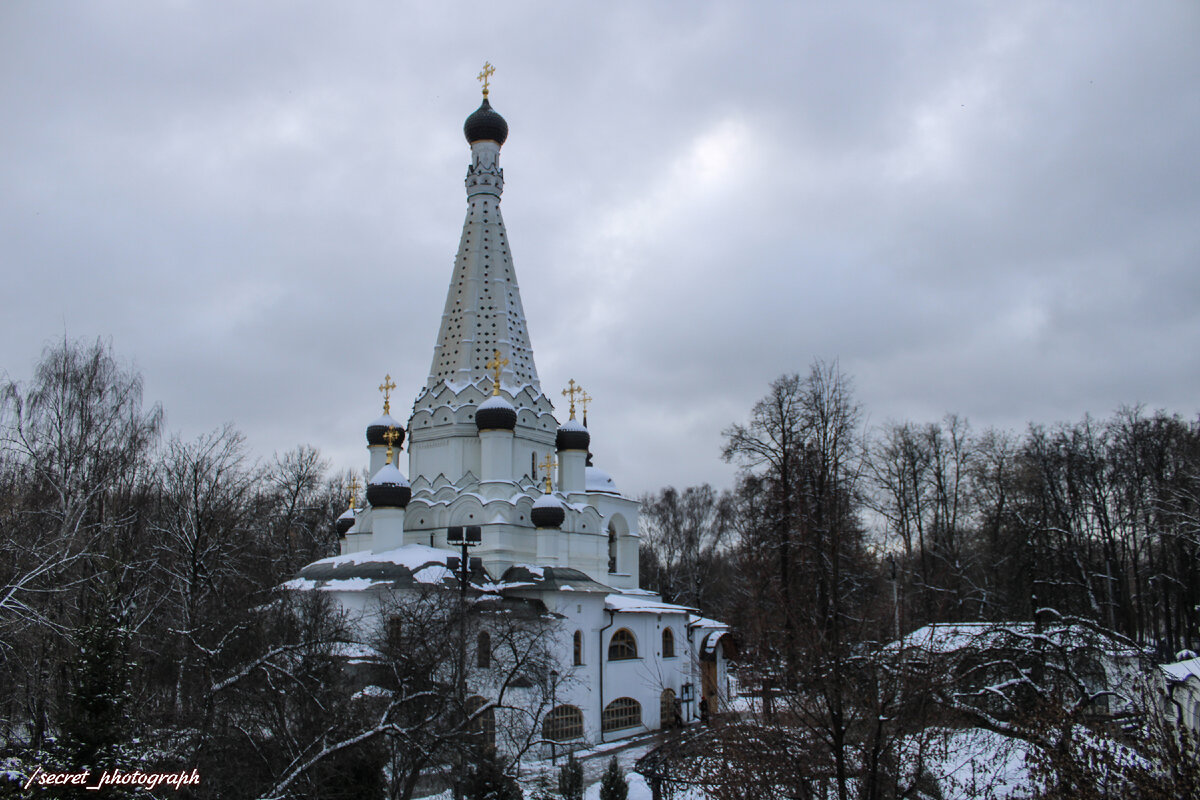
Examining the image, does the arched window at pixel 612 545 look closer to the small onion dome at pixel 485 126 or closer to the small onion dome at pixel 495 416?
the small onion dome at pixel 495 416

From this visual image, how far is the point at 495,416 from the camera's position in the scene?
22047 mm

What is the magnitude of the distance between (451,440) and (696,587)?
16384 mm

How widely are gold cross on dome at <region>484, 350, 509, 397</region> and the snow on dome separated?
537cm

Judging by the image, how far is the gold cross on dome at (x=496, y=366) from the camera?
74.8ft

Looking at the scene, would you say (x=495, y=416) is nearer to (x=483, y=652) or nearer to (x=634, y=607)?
(x=634, y=607)

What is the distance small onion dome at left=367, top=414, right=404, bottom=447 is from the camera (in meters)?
24.7

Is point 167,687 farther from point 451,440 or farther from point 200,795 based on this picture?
point 451,440

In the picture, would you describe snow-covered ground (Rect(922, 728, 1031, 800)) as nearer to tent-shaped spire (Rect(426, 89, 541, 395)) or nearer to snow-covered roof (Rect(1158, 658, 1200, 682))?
snow-covered roof (Rect(1158, 658, 1200, 682))

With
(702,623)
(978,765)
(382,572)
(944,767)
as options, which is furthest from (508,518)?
→ (978,765)

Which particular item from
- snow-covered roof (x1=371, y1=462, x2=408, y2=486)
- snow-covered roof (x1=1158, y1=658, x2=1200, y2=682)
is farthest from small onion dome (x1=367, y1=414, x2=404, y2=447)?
snow-covered roof (x1=1158, y1=658, x2=1200, y2=682)

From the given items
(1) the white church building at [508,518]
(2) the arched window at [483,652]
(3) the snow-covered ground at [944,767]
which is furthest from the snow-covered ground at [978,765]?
(2) the arched window at [483,652]

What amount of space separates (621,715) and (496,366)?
9678 mm

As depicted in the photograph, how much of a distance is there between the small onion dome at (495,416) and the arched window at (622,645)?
239 inches

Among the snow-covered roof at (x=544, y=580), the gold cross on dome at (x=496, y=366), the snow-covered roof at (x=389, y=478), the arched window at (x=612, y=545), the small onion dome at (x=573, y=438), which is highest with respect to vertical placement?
the gold cross on dome at (x=496, y=366)
